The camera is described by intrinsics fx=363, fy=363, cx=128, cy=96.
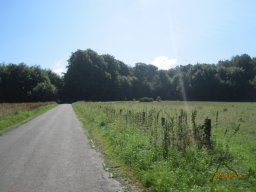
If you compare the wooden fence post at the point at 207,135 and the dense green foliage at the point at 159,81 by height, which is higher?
the dense green foliage at the point at 159,81

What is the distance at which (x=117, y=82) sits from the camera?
431 ft

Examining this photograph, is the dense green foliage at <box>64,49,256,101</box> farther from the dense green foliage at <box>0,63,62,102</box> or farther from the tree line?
the dense green foliage at <box>0,63,62,102</box>

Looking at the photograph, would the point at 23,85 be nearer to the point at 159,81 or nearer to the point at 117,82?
the point at 117,82

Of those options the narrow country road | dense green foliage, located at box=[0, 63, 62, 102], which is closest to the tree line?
dense green foliage, located at box=[0, 63, 62, 102]

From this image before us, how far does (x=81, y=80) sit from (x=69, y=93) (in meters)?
6.11

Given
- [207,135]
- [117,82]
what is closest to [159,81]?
[117,82]

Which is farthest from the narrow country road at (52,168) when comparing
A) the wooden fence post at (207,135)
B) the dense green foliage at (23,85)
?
the dense green foliage at (23,85)

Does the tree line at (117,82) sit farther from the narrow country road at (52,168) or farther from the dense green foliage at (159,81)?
the narrow country road at (52,168)

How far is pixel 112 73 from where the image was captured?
447 feet

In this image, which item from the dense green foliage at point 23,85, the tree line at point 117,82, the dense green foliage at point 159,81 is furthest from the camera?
the dense green foliage at point 23,85

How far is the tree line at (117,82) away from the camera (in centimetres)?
10738

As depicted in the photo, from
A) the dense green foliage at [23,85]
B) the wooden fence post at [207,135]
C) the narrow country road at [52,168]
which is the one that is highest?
the dense green foliage at [23,85]

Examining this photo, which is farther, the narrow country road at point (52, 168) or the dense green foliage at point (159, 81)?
the dense green foliage at point (159, 81)

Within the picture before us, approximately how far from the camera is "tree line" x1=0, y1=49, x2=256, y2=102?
107375 mm
